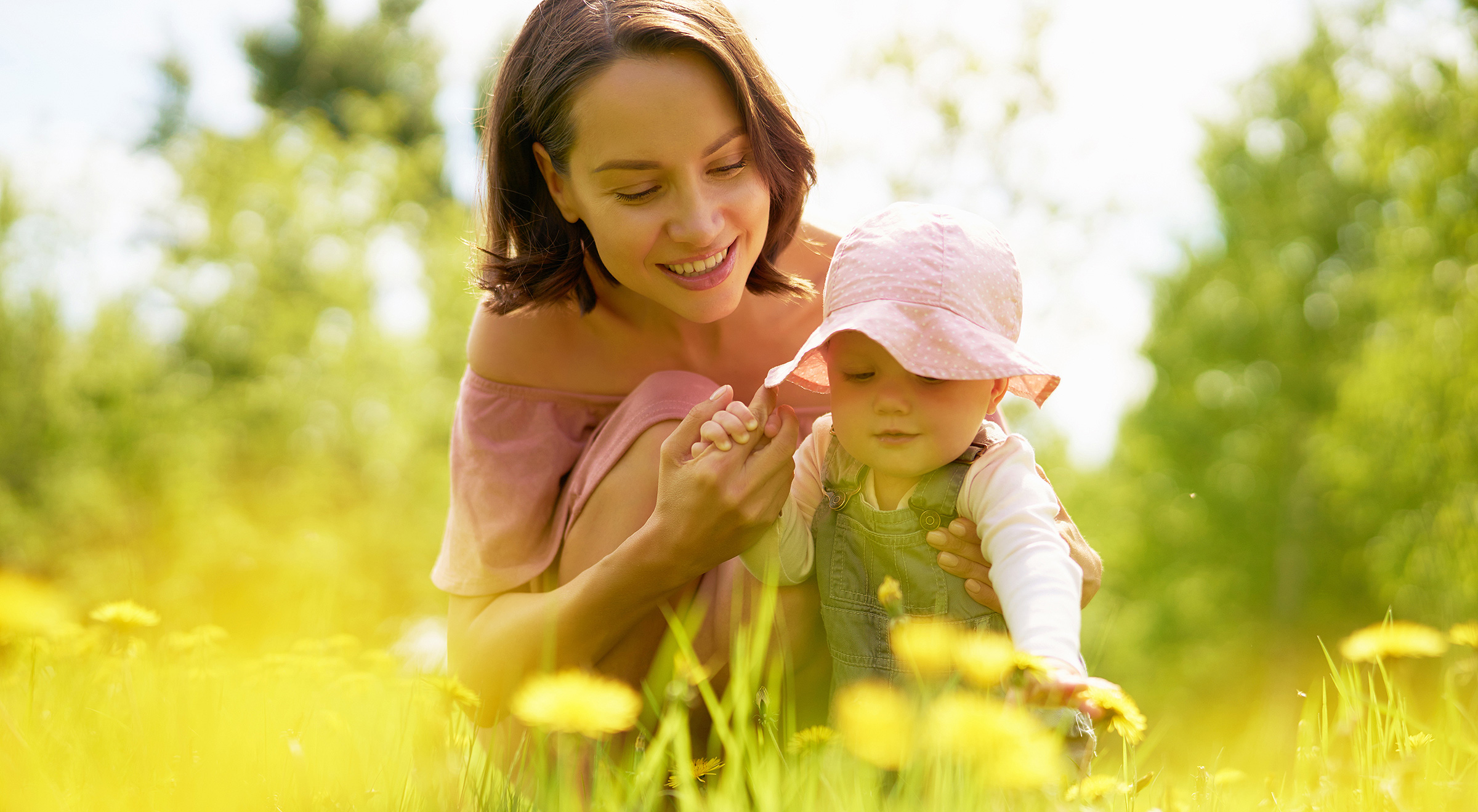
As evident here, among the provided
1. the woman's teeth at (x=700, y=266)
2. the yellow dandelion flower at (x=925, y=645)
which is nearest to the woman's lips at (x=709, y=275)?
the woman's teeth at (x=700, y=266)

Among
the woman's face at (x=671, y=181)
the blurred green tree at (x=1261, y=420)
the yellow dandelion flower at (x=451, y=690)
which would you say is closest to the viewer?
the yellow dandelion flower at (x=451, y=690)

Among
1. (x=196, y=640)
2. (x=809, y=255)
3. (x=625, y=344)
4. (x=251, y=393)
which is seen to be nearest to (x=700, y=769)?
(x=196, y=640)

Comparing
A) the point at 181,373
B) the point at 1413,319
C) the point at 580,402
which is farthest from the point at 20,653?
the point at 181,373

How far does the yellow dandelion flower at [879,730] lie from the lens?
4.07 feet

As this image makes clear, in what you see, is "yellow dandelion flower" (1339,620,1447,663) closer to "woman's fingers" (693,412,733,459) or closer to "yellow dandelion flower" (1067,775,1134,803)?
"yellow dandelion flower" (1067,775,1134,803)

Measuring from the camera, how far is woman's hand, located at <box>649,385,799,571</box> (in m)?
1.82

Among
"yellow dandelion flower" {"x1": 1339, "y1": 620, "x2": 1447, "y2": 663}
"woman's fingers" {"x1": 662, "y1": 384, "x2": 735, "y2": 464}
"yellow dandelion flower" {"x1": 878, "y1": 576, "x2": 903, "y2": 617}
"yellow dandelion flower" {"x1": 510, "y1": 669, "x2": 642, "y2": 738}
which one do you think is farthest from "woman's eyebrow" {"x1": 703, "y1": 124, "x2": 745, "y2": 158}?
"yellow dandelion flower" {"x1": 1339, "y1": 620, "x2": 1447, "y2": 663}

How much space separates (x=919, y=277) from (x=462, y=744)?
1044 millimetres

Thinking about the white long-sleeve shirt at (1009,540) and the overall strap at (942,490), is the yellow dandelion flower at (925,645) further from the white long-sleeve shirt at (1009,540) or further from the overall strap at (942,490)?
the overall strap at (942,490)

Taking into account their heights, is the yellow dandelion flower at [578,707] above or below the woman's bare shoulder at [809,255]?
below

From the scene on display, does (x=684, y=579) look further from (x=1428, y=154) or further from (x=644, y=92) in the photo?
(x=1428, y=154)

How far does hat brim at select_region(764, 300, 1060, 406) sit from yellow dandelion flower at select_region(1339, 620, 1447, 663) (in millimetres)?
684

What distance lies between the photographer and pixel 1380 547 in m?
9.76

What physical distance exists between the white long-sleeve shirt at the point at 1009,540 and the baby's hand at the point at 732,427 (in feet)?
Answer: 0.57
